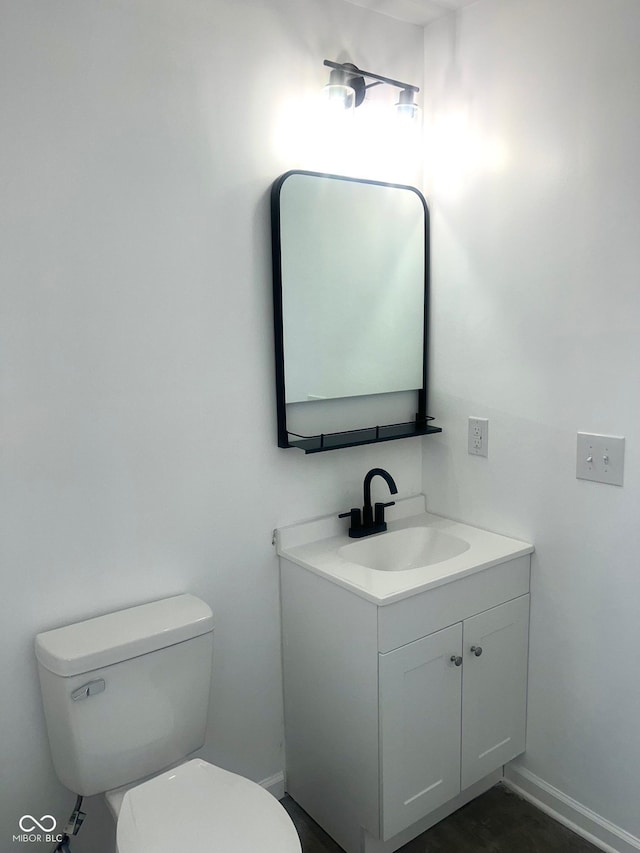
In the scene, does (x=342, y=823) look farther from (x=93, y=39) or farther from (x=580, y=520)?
(x=93, y=39)

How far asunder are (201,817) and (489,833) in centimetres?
100

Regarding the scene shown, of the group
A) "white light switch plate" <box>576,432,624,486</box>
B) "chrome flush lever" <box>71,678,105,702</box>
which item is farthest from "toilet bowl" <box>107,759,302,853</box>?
"white light switch plate" <box>576,432,624,486</box>

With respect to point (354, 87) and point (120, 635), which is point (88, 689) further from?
point (354, 87)

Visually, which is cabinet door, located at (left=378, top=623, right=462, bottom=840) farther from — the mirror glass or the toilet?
the mirror glass

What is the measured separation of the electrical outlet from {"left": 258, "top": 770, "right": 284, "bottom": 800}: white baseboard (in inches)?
48.8

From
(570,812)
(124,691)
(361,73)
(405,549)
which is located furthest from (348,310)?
(570,812)

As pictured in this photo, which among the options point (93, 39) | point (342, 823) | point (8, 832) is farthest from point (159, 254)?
point (342, 823)

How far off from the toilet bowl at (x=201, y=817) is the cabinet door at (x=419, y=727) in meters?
0.41

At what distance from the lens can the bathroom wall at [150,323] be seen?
4.94ft

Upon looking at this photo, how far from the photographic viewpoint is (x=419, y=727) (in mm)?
1747

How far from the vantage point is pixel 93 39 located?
1.53 metres

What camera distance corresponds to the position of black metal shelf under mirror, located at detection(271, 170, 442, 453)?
1901 millimetres

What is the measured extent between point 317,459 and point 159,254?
31.4 inches

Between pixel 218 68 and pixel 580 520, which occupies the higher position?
pixel 218 68
